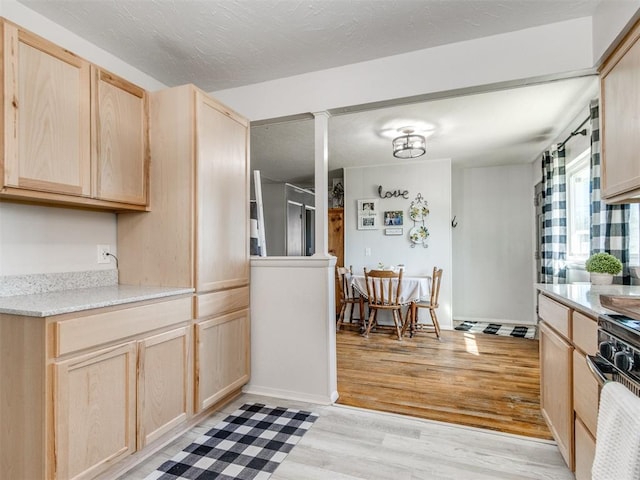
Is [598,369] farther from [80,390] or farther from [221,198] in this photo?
[221,198]

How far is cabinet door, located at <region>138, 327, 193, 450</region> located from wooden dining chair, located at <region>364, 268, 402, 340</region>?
9.00ft

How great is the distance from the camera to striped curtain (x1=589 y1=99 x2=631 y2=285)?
2.28 meters

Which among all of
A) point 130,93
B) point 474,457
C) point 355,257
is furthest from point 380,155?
point 474,457

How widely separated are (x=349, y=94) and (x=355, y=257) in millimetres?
3245

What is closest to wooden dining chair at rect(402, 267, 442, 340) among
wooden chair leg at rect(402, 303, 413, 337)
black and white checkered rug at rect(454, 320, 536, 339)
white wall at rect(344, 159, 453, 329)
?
wooden chair leg at rect(402, 303, 413, 337)

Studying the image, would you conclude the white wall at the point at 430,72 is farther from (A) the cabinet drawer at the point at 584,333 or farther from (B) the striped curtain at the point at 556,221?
(B) the striped curtain at the point at 556,221

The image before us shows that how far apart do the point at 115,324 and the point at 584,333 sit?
6.65 feet

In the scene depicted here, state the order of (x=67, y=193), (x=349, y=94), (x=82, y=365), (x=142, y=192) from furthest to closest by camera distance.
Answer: (x=349, y=94) → (x=142, y=192) → (x=67, y=193) → (x=82, y=365)

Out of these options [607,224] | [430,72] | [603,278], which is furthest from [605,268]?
[430,72]

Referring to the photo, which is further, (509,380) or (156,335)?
(509,380)

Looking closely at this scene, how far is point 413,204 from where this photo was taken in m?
5.16

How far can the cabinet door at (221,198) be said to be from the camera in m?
2.23

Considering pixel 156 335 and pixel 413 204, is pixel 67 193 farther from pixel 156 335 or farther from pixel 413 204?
pixel 413 204

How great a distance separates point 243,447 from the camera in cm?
198
